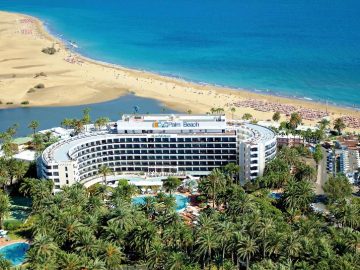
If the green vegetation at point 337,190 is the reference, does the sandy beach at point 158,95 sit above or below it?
above

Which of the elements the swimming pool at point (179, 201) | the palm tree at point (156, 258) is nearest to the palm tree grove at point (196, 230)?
the palm tree at point (156, 258)

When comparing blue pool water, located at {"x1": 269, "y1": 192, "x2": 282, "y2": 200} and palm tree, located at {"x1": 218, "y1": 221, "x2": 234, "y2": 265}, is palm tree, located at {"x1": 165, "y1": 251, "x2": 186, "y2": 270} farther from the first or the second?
blue pool water, located at {"x1": 269, "y1": 192, "x2": 282, "y2": 200}

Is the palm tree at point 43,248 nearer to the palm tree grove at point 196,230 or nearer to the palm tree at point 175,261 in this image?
the palm tree grove at point 196,230

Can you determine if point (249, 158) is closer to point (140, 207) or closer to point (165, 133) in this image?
point (165, 133)

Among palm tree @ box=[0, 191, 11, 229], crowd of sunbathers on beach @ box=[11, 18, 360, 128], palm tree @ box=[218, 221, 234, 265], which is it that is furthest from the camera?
crowd of sunbathers on beach @ box=[11, 18, 360, 128]

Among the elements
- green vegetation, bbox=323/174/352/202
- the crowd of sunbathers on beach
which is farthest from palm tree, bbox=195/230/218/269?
the crowd of sunbathers on beach

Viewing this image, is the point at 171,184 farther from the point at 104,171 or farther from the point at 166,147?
the point at 104,171
